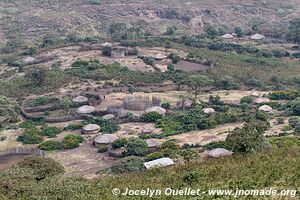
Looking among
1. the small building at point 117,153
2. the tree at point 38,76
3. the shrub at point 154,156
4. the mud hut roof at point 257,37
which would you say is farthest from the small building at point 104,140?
the mud hut roof at point 257,37

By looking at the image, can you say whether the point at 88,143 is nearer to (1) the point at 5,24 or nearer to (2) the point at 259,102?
(2) the point at 259,102

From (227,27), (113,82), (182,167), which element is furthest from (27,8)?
(182,167)

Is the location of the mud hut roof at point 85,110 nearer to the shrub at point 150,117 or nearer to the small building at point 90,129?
the small building at point 90,129

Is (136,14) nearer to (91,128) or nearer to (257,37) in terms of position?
(257,37)

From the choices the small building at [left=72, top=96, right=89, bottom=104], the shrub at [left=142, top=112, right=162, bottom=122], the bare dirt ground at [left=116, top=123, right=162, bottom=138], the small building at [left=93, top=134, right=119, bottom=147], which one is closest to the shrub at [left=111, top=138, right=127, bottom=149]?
the small building at [left=93, top=134, right=119, bottom=147]

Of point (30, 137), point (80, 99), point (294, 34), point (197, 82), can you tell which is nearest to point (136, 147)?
point (30, 137)

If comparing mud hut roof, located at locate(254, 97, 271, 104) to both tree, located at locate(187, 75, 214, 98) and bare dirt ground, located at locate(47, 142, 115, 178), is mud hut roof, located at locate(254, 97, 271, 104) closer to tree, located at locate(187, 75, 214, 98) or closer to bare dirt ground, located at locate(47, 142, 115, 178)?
tree, located at locate(187, 75, 214, 98)
